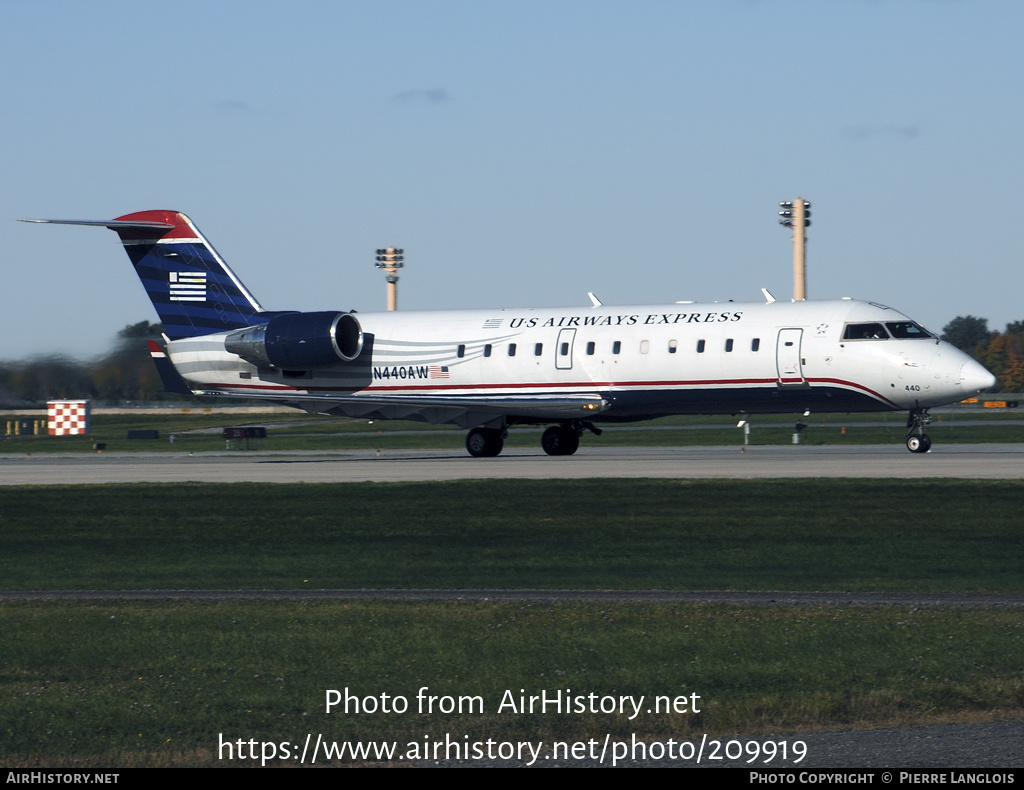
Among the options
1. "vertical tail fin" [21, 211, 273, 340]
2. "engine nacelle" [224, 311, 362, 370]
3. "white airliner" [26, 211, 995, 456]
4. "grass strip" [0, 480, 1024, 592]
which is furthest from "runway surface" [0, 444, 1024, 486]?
"vertical tail fin" [21, 211, 273, 340]

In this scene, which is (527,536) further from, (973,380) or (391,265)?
(391,265)

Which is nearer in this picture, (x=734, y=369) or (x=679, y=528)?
(x=679, y=528)

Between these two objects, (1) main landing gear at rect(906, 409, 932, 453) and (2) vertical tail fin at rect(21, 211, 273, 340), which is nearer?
(1) main landing gear at rect(906, 409, 932, 453)

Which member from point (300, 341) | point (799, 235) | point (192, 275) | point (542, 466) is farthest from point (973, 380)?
point (799, 235)

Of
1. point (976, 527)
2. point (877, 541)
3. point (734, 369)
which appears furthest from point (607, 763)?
point (734, 369)

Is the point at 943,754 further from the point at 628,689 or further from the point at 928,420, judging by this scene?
the point at 928,420

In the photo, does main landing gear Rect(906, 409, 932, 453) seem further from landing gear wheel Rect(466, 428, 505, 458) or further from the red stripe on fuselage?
landing gear wheel Rect(466, 428, 505, 458)

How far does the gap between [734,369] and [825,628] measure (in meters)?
24.0

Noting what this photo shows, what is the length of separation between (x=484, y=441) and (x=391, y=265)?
179 feet

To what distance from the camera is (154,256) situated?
1692 inches

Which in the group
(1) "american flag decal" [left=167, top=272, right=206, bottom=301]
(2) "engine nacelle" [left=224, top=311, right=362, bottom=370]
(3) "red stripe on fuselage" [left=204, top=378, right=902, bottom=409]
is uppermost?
(1) "american flag decal" [left=167, top=272, right=206, bottom=301]

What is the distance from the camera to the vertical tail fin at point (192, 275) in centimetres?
4262

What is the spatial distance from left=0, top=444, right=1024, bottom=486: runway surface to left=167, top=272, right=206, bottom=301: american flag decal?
5426mm

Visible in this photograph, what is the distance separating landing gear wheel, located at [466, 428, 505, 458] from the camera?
41.0 metres
